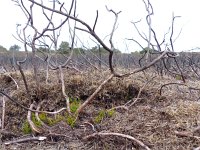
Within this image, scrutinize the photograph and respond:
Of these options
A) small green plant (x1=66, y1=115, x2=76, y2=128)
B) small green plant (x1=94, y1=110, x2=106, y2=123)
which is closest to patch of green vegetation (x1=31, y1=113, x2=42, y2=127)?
small green plant (x1=66, y1=115, x2=76, y2=128)

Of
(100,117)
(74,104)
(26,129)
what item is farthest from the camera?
(74,104)

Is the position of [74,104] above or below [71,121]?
above

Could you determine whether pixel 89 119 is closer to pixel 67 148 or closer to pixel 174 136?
pixel 67 148

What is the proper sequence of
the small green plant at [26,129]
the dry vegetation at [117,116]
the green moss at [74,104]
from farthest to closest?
the green moss at [74,104] → the small green plant at [26,129] → the dry vegetation at [117,116]

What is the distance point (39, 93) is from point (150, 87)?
4.20ft

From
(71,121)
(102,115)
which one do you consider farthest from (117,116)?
(71,121)

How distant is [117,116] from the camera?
2.91 metres

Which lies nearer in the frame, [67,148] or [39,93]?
[67,148]

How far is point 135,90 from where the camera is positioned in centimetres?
352

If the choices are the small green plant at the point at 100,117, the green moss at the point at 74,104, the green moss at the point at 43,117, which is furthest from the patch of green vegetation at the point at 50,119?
the small green plant at the point at 100,117

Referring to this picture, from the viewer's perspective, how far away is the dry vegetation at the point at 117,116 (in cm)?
241

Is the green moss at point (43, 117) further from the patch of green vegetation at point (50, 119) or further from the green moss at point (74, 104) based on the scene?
the green moss at point (74, 104)

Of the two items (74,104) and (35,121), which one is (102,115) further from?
(35,121)

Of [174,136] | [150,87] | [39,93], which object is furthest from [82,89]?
[174,136]
